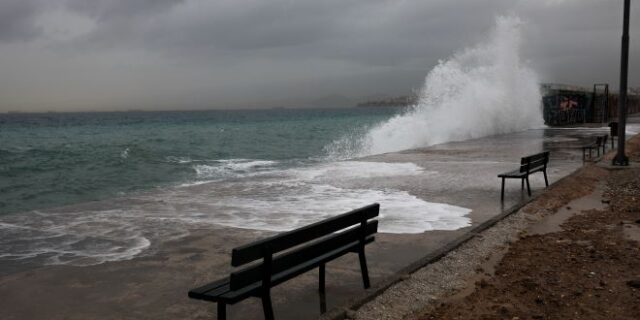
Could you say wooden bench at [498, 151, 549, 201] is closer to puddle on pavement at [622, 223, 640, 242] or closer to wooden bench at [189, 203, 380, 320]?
puddle on pavement at [622, 223, 640, 242]

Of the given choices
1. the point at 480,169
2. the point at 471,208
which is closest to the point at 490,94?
the point at 480,169

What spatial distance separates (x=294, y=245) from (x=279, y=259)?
15 cm

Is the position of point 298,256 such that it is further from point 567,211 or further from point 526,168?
point 526,168

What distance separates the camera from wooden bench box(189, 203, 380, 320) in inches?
149

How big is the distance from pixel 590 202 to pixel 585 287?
452 centimetres

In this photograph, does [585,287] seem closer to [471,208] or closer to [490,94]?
[471,208]

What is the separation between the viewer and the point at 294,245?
4.24 metres

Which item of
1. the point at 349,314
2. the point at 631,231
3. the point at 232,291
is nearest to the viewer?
the point at 232,291

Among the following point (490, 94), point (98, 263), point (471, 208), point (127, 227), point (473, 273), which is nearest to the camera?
point (473, 273)

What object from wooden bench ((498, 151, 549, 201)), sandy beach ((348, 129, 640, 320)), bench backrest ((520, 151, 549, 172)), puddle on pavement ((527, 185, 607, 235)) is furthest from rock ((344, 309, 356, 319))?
bench backrest ((520, 151, 549, 172))

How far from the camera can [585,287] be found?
4.98 metres

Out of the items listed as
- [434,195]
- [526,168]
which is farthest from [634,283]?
[434,195]

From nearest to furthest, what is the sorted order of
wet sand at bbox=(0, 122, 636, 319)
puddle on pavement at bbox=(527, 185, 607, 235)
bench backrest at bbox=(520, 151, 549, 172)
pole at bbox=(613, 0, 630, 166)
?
1. wet sand at bbox=(0, 122, 636, 319)
2. puddle on pavement at bbox=(527, 185, 607, 235)
3. bench backrest at bbox=(520, 151, 549, 172)
4. pole at bbox=(613, 0, 630, 166)

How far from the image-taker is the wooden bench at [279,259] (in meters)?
3.79
